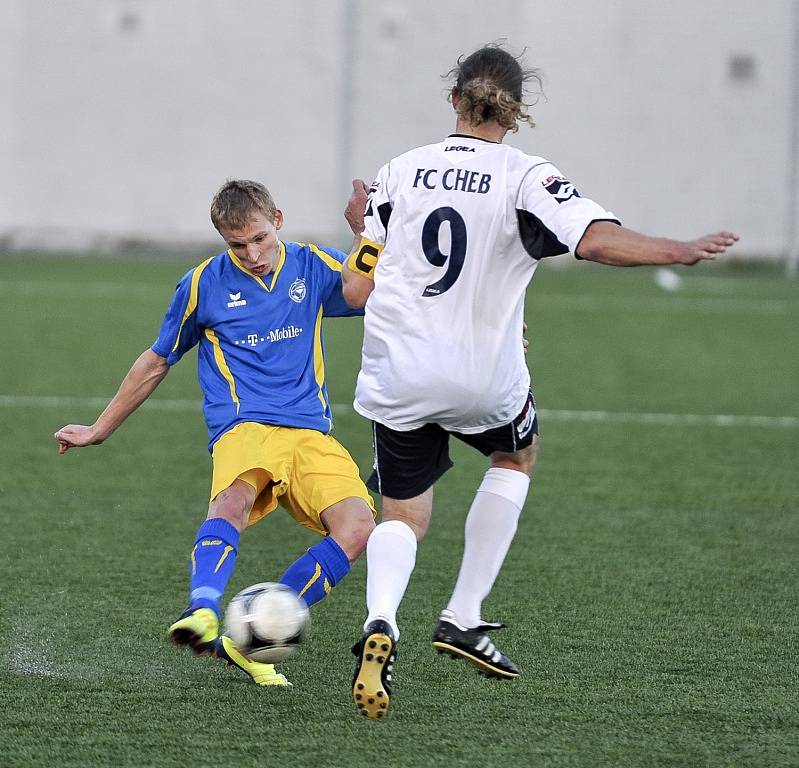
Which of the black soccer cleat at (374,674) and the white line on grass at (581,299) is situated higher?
the black soccer cleat at (374,674)

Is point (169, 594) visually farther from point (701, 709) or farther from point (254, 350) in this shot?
point (701, 709)

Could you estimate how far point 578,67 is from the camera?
19188mm

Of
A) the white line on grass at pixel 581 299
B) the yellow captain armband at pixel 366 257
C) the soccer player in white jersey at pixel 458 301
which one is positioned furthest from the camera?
the white line on grass at pixel 581 299

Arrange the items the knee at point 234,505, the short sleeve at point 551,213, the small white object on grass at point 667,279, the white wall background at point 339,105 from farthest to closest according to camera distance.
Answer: the white wall background at point 339,105 < the small white object on grass at point 667,279 < the knee at point 234,505 < the short sleeve at point 551,213

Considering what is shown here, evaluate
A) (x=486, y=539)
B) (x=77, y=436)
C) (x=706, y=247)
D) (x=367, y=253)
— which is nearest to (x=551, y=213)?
(x=706, y=247)

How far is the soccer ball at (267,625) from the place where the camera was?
3.57 meters

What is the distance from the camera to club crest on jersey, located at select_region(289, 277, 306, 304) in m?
4.18

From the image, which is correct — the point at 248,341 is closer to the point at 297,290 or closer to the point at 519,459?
the point at 297,290

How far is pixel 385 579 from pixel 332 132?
1649cm

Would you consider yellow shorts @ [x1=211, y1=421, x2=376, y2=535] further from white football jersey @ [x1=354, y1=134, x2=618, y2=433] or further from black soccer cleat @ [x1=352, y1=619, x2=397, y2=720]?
black soccer cleat @ [x1=352, y1=619, x2=397, y2=720]

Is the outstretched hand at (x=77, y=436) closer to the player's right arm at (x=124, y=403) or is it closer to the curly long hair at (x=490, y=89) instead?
the player's right arm at (x=124, y=403)

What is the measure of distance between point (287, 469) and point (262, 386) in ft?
0.91

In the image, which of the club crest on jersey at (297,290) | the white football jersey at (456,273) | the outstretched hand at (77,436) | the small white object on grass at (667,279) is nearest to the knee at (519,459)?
the white football jersey at (456,273)

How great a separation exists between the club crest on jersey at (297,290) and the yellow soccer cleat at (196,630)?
1092 millimetres
